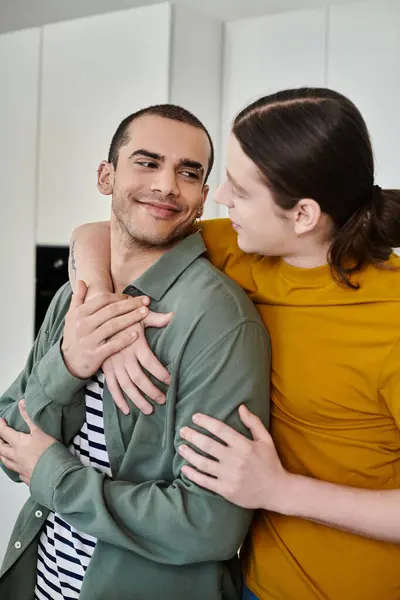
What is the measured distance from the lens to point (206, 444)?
38.4 inches

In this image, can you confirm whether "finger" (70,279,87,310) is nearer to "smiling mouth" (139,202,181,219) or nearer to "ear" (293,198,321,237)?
"smiling mouth" (139,202,181,219)

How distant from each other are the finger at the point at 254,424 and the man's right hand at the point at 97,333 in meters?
0.22

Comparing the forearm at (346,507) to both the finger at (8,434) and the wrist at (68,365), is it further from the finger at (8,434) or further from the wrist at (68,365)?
the finger at (8,434)

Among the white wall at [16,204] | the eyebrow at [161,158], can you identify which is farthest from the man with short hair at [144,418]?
the white wall at [16,204]

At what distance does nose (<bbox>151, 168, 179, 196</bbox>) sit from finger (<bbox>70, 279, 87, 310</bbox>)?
222 millimetres

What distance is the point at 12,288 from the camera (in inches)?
107

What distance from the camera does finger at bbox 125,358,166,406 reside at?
1047mm

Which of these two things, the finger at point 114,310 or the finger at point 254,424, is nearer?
the finger at point 254,424

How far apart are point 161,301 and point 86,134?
156 cm

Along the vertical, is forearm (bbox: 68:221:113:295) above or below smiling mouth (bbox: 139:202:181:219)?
below

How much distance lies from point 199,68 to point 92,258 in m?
1.34

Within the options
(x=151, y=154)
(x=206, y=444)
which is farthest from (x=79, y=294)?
(x=206, y=444)

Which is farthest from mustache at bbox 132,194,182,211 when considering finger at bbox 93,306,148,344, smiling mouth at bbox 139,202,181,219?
finger at bbox 93,306,148,344

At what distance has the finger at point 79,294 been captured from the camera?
3.90 ft
